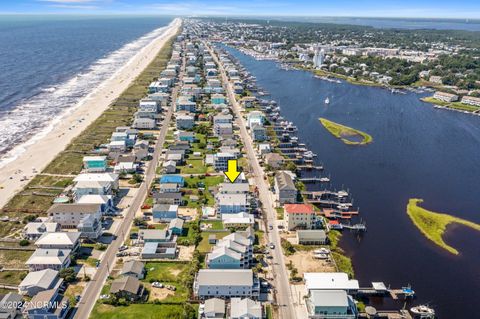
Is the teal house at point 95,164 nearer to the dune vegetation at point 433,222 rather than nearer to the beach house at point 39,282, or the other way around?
the beach house at point 39,282

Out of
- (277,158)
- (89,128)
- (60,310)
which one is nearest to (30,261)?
(60,310)

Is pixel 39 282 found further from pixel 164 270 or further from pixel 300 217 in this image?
pixel 300 217

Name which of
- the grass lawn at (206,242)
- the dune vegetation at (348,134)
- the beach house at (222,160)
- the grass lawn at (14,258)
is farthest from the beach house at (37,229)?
the dune vegetation at (348,134)

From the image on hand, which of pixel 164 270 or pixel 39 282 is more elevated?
pixel 39 282

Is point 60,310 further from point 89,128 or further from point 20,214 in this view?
point 89,128

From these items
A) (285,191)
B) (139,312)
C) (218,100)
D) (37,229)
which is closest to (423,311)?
(285,191)

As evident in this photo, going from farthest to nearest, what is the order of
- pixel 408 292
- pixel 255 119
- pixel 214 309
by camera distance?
pixel 255 119
pixel 408 292
pixel 214 309

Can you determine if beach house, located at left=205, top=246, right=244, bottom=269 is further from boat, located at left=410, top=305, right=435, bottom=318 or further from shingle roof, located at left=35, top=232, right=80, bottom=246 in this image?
boat, located at left=410, top=305, right=435, bottom=318
